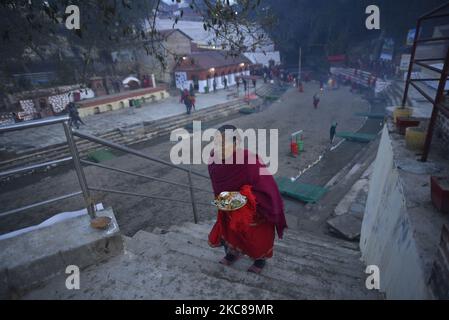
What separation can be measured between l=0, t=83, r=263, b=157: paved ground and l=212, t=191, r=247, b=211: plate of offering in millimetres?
14223

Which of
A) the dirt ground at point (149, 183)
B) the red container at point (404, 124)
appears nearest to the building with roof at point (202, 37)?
the dirt ground at point (149, 183)

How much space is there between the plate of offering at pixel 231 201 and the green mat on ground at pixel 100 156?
455 inches

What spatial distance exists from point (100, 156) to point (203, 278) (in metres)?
12.3

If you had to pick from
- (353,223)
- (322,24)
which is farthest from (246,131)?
(322,24)

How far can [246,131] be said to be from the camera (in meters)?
16.9

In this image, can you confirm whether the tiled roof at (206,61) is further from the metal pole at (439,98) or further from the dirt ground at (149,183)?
the metal pole at (439,98)

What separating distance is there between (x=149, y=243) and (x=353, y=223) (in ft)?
17.4

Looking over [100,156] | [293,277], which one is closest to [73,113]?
[100,156]

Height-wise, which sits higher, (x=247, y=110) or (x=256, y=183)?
(x=256, y=183)

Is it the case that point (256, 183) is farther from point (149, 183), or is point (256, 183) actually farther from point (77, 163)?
point (149, 183)

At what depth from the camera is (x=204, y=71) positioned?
2648cm

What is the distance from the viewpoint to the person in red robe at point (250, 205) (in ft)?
9.64

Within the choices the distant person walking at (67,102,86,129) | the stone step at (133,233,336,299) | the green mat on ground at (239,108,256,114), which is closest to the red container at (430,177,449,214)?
the stone step at (133,233,336,299)

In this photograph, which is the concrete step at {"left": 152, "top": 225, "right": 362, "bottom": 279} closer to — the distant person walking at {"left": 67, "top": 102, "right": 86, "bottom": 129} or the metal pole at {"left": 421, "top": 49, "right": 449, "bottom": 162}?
the metal pole at {"left": 421, "top": 49, "right": 449, "bottom": 162}
